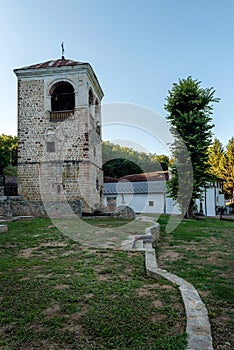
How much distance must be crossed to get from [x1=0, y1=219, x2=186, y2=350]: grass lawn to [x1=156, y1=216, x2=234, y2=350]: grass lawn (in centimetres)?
43

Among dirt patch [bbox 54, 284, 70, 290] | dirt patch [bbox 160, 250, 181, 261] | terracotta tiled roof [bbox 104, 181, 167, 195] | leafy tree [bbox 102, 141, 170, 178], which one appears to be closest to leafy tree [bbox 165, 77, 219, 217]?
terracotta tiled roof [bbox 104, 181, 167, 195]

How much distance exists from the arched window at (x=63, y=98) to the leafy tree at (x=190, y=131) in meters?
5.98

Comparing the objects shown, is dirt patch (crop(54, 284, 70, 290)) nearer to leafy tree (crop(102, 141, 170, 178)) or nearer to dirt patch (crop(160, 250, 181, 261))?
dirt patch (crop(160, 250, 181, 261))

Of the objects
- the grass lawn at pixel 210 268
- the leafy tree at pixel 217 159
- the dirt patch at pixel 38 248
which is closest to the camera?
the grass lawn at pixel 210 268

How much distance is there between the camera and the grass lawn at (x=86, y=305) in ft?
8.17

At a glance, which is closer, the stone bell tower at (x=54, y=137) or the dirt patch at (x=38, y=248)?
the dirt patch at (x=38, y=248)

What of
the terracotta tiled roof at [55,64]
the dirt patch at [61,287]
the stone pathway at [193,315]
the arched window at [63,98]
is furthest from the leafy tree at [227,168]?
the dirt patch at [61,287]

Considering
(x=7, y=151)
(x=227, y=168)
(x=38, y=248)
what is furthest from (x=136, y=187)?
(x=38, y=248)

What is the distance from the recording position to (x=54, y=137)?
15.8 metres

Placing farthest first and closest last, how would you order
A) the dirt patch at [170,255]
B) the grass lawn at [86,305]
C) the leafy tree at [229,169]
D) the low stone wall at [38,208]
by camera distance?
the leafy tree at [229,169] → the low stone wall at [38,208] → the dirt patch at [170,255] → the grass lawn at [86,305]

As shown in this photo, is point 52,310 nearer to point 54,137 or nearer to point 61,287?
point 61,287

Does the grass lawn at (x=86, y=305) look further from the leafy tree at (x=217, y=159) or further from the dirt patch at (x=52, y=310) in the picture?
the leafy tree at (x=217, y=159)

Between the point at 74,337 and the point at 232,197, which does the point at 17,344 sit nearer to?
the point at 74,337

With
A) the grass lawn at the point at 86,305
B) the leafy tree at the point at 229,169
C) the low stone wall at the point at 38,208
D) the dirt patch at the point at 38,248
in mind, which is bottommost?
the grass lawn at the point at 86,305
